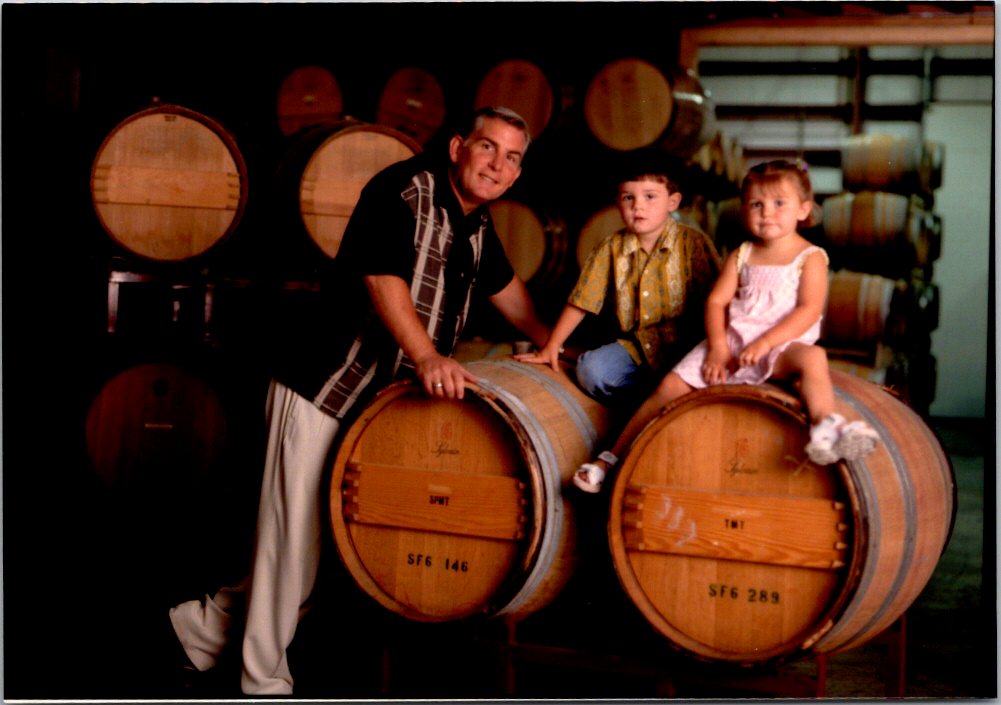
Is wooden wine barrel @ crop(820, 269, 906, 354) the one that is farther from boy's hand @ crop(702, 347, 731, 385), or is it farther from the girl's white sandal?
the girl's white sandal

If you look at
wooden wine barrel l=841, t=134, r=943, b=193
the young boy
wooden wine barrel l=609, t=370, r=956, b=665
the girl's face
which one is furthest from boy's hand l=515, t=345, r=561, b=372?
wooden wine barrel l=841, t=134, r=943, b=193

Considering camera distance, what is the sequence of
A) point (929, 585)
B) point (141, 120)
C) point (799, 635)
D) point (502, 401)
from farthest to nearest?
point (141, 120) < point (929, 585) < point (502, 401) < point (799, 635)

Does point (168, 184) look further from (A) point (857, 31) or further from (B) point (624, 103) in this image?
(A) point (857, 31)

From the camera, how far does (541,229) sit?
4.04 metres

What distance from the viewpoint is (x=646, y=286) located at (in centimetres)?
302

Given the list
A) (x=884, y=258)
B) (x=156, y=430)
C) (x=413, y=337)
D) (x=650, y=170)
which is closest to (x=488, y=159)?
(x=650, y=170)

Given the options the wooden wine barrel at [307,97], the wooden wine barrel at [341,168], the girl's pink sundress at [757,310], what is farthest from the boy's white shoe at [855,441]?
the wooden wine barrel at [307,97]

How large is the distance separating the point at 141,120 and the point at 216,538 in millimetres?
1618

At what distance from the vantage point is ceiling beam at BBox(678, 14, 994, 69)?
317cm

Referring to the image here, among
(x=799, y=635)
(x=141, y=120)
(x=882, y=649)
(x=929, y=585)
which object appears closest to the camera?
(x=799, y=635)

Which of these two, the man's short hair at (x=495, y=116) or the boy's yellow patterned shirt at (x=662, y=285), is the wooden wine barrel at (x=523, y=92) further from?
the boy's yellow patterned shirt at (x=662, y=285)

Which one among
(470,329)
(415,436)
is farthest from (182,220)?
(415,436)

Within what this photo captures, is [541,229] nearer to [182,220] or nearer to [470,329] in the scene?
[470,329]

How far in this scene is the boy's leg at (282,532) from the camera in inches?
122
